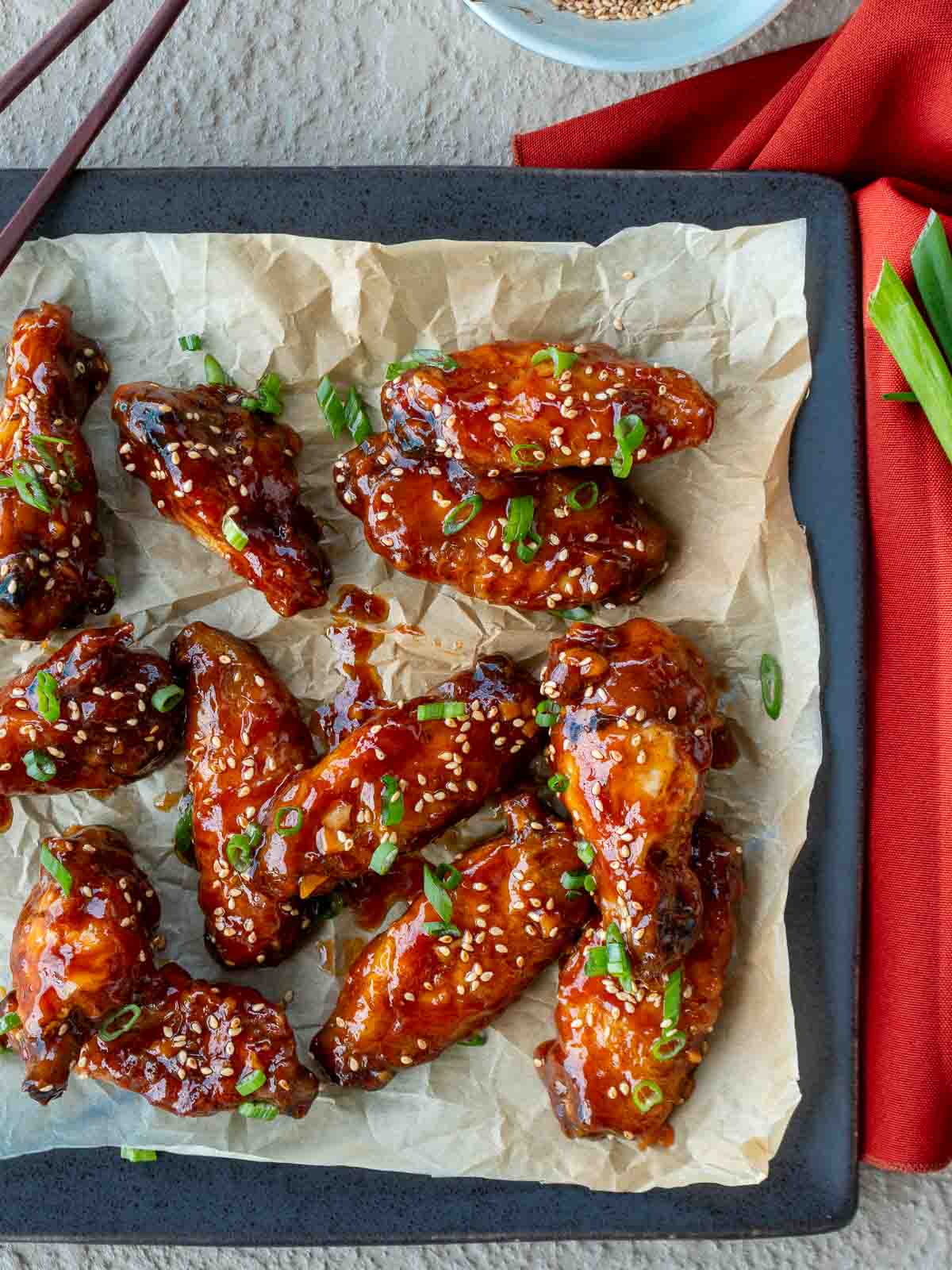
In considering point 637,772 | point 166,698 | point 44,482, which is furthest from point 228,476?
point 637,772

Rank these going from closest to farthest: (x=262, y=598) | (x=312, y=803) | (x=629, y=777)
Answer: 1. (x=629, y=777)
2. (x=312, y=803)
3. (x=262, y=598)

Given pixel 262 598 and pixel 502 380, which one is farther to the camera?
pixel 262 598

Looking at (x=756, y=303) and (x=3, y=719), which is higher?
(x=756, y=303)

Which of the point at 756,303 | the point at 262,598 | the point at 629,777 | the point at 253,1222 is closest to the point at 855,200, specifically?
the point at 756,303

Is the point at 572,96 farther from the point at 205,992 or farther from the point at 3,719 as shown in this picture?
the point at 205,992

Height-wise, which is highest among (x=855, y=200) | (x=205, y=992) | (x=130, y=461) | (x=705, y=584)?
(x=855, y=200)

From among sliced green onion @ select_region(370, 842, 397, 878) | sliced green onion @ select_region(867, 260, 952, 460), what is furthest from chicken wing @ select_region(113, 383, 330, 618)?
sliced green onion @ select_region(867, 260, 952, 460)
